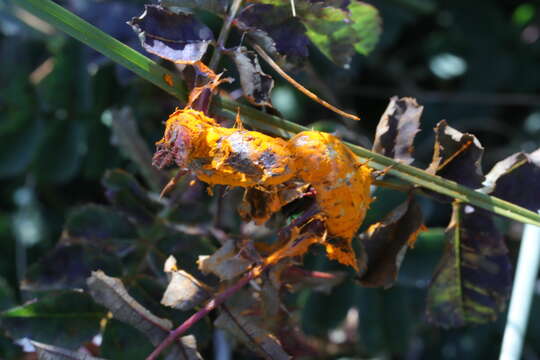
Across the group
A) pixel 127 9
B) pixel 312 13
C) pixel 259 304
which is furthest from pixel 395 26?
pixel 259 304

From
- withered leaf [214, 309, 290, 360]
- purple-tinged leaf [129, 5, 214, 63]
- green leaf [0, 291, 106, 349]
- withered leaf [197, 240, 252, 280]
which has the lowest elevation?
green leaf [0, 291, 106, 349]

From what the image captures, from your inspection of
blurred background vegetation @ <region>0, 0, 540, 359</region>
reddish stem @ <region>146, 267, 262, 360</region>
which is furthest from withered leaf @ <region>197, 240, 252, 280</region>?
blurred background vegetation @ <region>0, 0, 540, 359</region>

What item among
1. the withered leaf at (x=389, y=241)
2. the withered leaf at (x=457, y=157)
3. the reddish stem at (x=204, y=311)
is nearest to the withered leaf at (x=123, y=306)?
the reddish stem at (x=204, y=311)

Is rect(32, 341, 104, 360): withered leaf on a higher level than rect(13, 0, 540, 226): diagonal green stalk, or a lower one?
lower

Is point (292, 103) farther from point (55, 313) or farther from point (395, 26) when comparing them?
point (55, 313)

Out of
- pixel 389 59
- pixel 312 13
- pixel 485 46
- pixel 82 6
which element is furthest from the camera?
pixel 389 59

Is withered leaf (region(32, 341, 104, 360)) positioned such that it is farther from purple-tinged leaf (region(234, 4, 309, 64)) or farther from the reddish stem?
purple-tinged leaf (region(234, 4, 309, 64))
